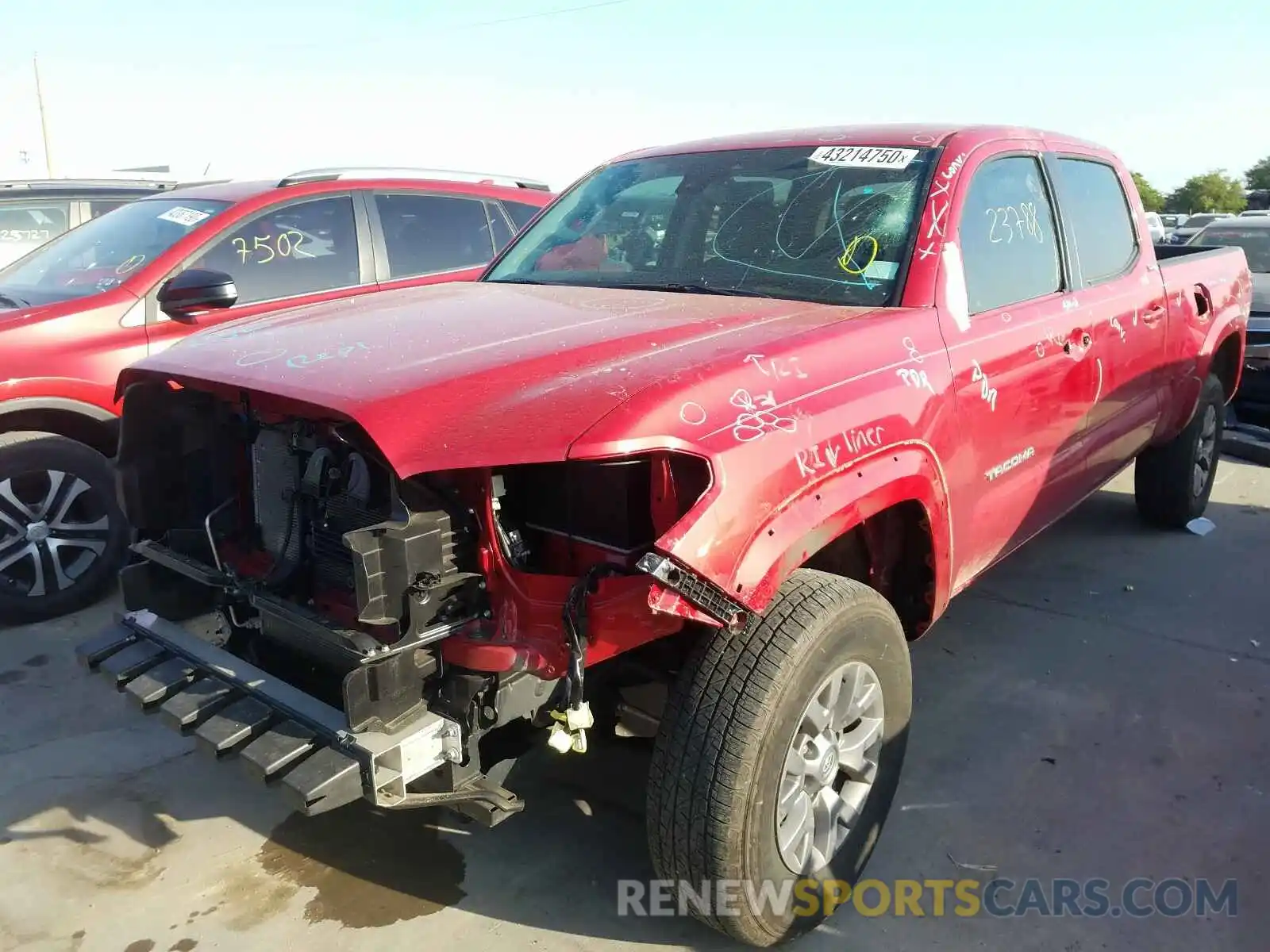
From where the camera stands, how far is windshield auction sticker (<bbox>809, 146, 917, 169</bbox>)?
3227 millimetres

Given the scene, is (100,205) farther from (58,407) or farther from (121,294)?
(58,407)

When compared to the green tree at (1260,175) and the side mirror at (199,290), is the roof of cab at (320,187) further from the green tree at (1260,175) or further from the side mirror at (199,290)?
the green tree at (1260,175)

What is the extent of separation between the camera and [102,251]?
4828 mm

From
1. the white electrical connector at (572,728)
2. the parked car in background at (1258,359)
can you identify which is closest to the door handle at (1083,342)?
the white electrical connector at (572,728)

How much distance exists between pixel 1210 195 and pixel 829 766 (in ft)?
186

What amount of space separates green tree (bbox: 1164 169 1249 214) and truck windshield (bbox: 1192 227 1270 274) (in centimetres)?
4232

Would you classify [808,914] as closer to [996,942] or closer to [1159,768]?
[996,942]

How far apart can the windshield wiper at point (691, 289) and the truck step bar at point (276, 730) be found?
1.60 metres

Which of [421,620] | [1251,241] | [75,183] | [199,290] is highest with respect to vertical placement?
[75,183]

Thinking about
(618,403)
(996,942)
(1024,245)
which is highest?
(1024,245)

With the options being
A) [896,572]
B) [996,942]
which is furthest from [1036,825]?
[896,572]

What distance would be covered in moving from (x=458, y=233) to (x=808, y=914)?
166 inches

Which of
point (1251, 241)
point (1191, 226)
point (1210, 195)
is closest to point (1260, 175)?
point (1210, 195)

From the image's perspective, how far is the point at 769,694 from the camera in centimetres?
218
